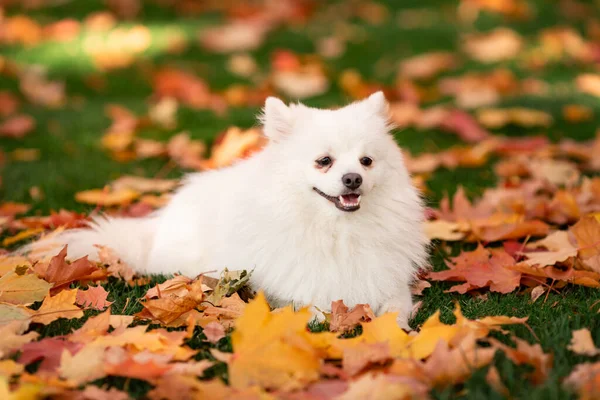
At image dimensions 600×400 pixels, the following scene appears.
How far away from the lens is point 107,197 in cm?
413

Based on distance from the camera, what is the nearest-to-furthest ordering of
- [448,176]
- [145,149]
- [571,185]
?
[571,185], [448,176], [145,149]

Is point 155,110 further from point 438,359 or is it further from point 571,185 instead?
point 438,359

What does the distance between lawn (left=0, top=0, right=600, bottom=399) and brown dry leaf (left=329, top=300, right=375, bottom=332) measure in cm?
20

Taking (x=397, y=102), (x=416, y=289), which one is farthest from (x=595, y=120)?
(x=416, y=289)

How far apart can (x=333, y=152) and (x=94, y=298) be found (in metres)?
1.11

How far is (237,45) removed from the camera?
26.1 ft

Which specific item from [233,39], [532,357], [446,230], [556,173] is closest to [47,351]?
[532,357]

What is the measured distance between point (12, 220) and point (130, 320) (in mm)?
1667

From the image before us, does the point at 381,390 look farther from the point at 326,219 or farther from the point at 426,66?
the point at 426,66

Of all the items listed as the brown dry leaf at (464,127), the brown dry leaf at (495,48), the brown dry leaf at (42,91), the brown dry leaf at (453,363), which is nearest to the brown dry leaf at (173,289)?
the brown dry leaf at (453,363)

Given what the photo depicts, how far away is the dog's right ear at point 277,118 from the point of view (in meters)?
2.92

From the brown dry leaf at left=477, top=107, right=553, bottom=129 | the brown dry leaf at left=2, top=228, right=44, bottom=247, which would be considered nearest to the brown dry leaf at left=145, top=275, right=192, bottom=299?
the brown dry leaf at left=2, top=228, right=44, bottom=247

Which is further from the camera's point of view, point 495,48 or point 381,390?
point 495,48

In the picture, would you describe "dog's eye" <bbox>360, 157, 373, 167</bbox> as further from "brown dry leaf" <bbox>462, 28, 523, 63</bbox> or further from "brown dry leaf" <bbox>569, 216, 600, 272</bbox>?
"brown dry leaf" <bbox>462, 28, 523, 63</bbox>
